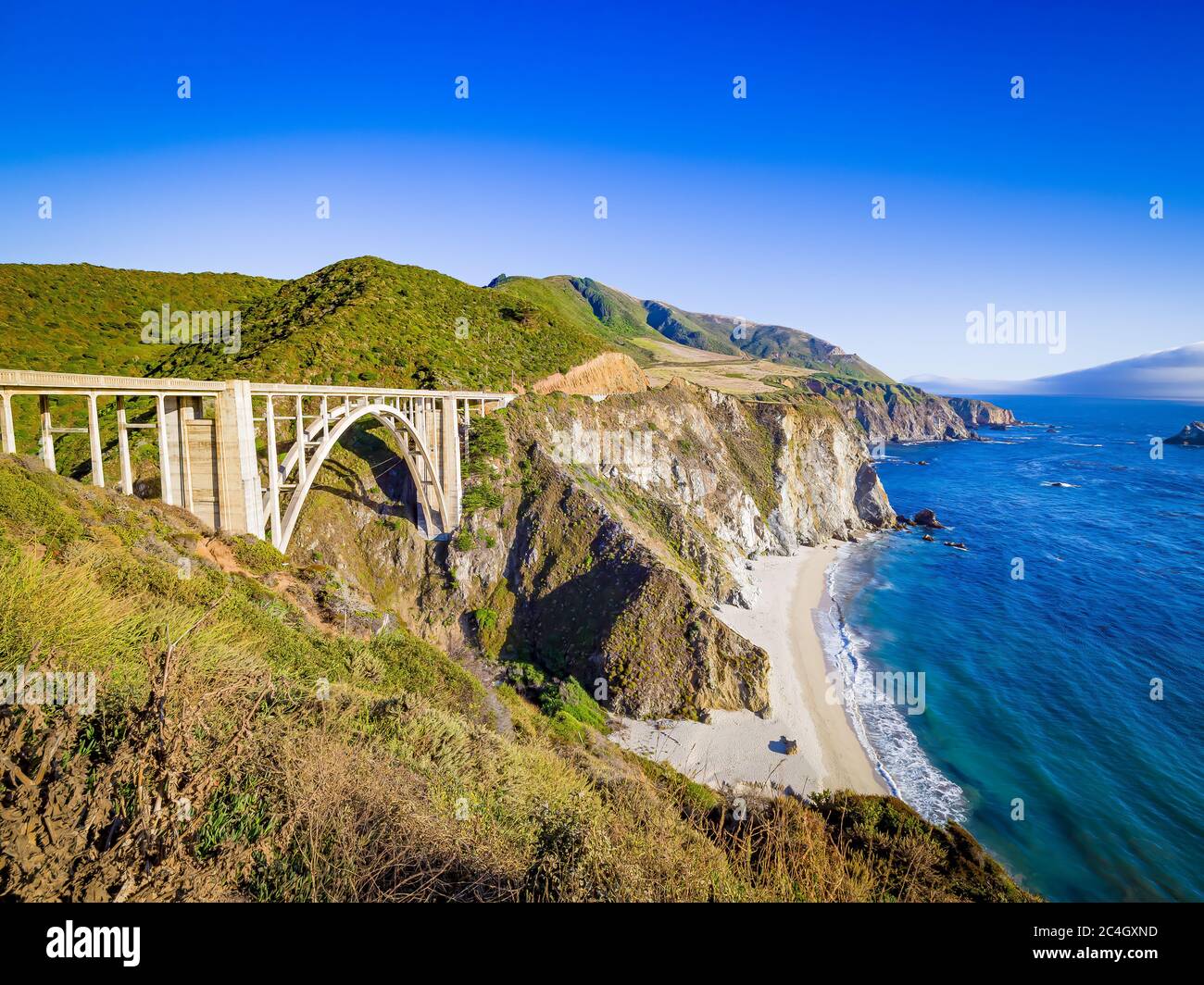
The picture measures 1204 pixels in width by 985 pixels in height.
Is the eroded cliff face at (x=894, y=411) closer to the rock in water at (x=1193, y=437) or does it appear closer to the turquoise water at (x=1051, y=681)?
the rock in water at (x=1193, y=437)

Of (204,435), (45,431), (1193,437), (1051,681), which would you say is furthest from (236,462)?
(1193,437)

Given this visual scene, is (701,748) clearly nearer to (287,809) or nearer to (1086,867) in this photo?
(1086,867)

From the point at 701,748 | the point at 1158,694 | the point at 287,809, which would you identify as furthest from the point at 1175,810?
the point at 287,809

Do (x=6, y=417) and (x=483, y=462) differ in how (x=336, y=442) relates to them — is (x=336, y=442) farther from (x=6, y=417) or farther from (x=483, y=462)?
(x=6, y=417)

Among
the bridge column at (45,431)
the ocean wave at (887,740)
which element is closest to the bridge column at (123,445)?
the bridge column at (45,431)

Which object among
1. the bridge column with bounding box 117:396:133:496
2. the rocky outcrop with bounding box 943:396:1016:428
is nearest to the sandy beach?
the bridge column with bounding box 117:396:133:496
